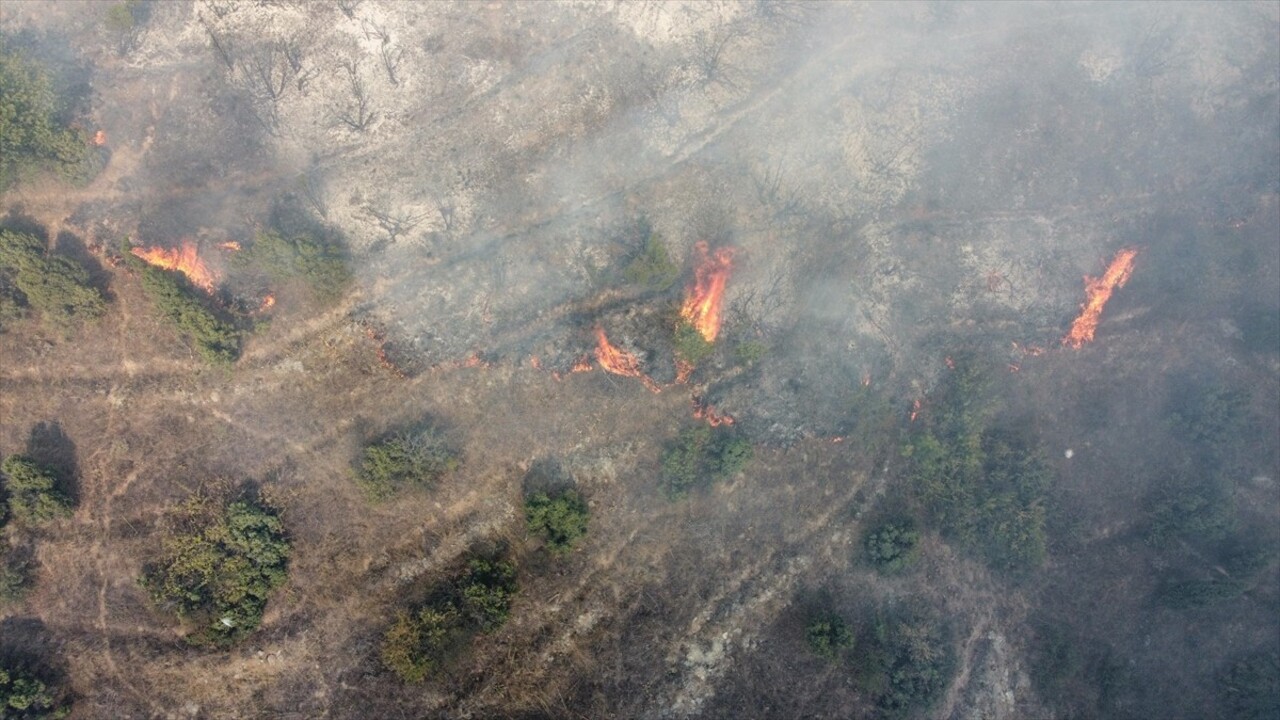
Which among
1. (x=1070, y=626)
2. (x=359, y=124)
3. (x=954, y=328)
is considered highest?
(x=359, y=124)

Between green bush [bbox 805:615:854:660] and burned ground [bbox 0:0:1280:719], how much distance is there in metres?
1.83

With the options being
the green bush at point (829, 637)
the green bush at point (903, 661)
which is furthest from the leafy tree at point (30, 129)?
the green bush at point (903, 661)

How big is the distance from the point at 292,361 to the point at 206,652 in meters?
17.4

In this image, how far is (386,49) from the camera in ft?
139

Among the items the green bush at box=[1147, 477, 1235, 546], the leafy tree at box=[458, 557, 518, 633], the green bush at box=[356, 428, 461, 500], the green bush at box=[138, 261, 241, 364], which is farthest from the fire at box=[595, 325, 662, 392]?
the green bush at box=[1147, 477, 1235, 546]

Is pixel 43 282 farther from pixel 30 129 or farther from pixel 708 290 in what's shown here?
pixel 708 290

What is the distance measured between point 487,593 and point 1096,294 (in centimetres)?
4670

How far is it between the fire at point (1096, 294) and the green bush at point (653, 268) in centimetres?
2955

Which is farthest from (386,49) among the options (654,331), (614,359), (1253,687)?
(1253,687)

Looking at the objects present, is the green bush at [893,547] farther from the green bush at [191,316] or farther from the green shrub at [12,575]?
the green shrub at [12,575]

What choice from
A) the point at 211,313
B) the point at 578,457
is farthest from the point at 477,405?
the point at 211,313

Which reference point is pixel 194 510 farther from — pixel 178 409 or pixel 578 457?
pixel 578 457

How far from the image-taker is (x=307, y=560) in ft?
127

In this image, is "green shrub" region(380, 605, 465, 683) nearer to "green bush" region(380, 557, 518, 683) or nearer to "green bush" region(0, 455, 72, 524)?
"green bush" region(380, 557, 518, 683)
